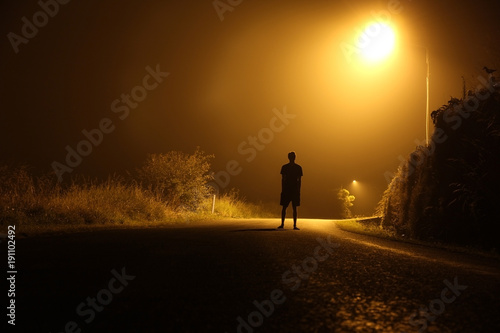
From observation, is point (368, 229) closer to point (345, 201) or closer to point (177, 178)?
point (177, 178)

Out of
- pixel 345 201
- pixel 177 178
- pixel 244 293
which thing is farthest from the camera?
pixel 345 201

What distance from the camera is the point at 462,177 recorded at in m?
9.31

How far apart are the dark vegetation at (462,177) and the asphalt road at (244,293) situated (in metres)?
4.18

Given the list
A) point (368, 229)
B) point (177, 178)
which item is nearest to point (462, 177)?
point (368, 229)

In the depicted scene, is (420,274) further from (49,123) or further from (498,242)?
(49,123)

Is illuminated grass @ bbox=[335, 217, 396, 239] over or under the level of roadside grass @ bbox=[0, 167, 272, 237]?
under

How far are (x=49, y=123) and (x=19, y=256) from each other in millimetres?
36943

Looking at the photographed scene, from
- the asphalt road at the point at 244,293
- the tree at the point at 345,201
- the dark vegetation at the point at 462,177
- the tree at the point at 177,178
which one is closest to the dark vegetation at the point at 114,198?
the tree at the point at 177,178

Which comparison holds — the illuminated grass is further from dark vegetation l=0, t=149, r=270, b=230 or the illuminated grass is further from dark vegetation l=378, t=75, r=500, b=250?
dark vegetation l=0, t=149, r=270, b=230

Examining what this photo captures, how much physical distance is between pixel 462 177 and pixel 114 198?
12232 millimetres

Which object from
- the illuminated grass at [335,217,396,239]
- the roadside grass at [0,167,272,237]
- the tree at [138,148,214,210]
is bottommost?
the illuminated grass at [335,217,396,239]

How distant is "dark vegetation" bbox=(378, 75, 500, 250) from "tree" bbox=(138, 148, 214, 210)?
12276mm

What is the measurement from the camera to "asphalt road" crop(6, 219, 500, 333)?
2.72 meters

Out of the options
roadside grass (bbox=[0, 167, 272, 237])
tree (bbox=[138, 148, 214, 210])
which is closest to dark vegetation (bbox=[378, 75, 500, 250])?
roadside grass (bbox=[0, 167, 272, 237])
